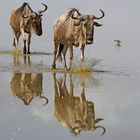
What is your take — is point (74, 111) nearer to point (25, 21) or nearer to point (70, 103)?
point (70, 103)

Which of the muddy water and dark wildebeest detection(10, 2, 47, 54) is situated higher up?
dark wildebeest detection(10, 2, 47, 54)

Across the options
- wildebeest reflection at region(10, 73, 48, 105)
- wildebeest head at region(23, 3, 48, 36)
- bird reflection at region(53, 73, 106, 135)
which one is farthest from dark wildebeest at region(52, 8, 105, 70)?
wildebeest head at region(23, 3, 48, 36)

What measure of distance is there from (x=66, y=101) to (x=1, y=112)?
1.61m

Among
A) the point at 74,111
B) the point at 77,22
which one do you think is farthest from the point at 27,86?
the point at 74,111

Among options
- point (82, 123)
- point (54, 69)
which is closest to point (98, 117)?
point (82, 123)

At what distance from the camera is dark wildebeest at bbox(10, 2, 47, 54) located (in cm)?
2233

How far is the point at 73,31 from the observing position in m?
15.8

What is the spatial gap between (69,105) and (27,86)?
301 cm

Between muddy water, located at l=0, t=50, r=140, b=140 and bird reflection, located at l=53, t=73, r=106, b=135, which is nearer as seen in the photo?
muddy water, located at l=0, t=50, r=140, b=140

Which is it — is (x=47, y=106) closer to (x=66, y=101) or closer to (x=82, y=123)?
(x=66, y=101)

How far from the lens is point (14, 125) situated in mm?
8805

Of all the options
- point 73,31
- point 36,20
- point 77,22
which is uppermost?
point 36,20

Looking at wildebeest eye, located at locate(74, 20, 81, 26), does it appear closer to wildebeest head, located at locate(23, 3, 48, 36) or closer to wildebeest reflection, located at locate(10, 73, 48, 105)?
wildebeest reflection, located at locate(10, 73, 48, 105)

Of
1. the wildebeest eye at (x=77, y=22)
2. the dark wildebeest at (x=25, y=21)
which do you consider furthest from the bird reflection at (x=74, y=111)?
the dark wildebeest at (x=25, y=21)
